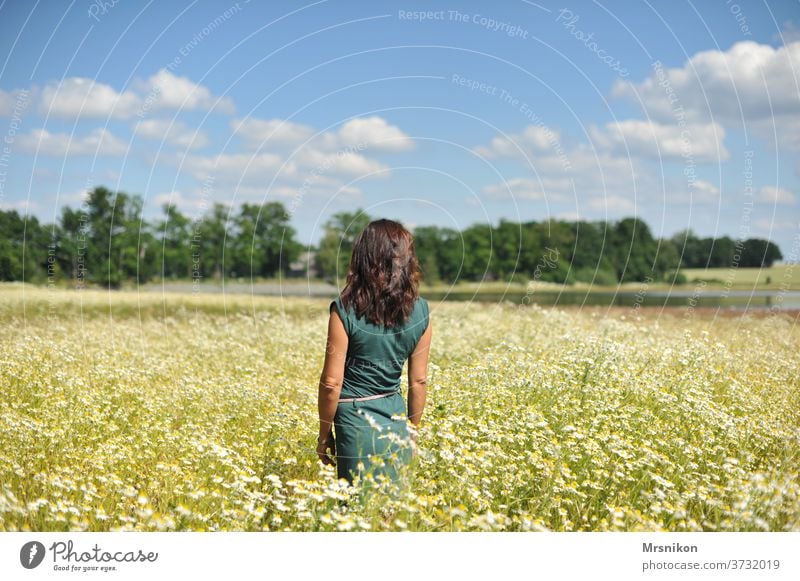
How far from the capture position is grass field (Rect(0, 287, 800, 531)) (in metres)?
4.25

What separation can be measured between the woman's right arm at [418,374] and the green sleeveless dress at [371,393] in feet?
0.21

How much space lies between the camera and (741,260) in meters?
9.85

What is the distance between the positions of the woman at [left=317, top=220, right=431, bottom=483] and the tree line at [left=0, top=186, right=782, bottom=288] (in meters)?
4.10

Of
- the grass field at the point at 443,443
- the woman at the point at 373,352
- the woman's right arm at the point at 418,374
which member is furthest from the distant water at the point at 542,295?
the woman at the point at 373,352

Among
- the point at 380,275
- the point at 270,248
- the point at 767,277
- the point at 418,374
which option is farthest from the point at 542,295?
the point at 380,275

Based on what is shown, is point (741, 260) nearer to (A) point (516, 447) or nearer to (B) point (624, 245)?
(A) point (516, 447)

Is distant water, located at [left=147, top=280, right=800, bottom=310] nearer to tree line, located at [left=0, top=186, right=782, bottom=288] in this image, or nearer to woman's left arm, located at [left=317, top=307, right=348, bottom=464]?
tree line, located at [left=0, top=186, right=782, bottom=288]

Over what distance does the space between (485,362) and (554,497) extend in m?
2.71

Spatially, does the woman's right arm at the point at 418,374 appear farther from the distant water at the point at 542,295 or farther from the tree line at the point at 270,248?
the distant water at the point at 542,295

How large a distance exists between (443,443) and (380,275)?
4.62 ft

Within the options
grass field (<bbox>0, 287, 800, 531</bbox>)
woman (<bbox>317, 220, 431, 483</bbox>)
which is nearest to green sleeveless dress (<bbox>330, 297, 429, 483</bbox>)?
woman (<bbox>317, 220, 431, 483</bbox>)

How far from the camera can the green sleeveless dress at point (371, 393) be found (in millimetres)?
4219

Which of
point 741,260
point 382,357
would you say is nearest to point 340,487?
point 382,357
